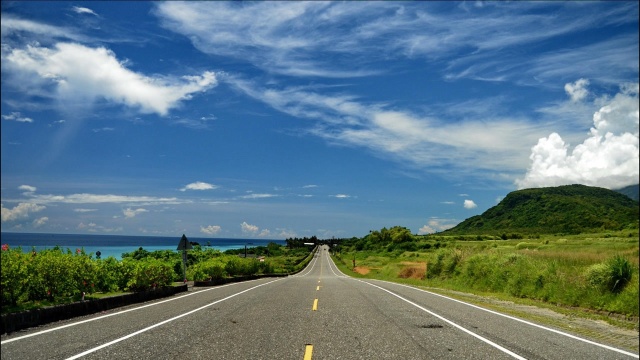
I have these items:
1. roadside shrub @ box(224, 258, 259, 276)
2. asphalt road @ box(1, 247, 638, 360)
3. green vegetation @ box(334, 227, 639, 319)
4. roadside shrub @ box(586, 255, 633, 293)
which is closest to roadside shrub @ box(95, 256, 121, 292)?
asphalt road @ box(1, 247, 638, 360)

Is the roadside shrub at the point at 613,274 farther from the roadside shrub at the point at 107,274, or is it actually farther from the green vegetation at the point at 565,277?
the roadside shrub at the point at 107,274

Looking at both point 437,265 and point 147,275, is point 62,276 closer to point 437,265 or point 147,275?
point 147,275

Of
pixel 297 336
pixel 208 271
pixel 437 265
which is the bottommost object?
pixel 208 271

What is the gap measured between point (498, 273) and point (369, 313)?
1660 cm

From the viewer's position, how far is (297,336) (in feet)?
32.7

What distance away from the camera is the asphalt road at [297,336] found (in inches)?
328

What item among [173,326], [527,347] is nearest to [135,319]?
[173,326]

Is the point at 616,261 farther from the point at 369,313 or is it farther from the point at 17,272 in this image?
the point at 17,272

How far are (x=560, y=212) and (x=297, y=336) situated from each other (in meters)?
73.5

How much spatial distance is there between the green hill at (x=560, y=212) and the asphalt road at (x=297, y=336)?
3.85m

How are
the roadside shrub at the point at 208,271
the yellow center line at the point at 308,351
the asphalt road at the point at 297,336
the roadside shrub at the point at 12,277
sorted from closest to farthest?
the yellow center line at the point at 308,351 < the asphalt road at the point at 297,336 < the roadside shrub at the point at 12,277 < the roadside shrub at the point at 208,271

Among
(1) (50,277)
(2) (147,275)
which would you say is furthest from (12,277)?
(2) (147,275)

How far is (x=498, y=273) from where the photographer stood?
27344mm

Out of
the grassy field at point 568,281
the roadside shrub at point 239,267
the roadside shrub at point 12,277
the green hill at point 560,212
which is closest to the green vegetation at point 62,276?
the roadside shrub at point 12,277
